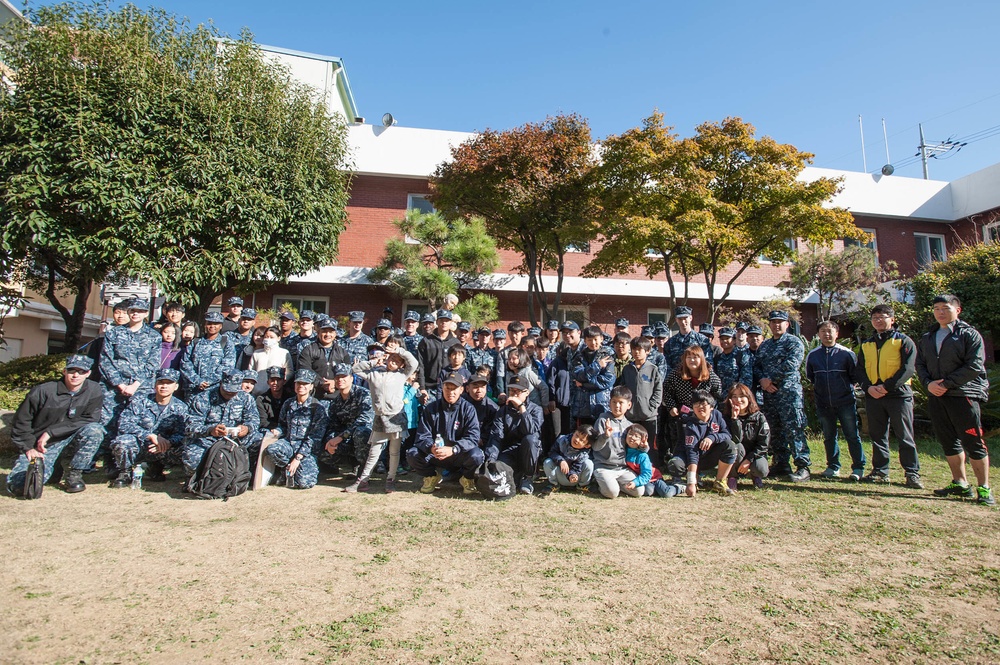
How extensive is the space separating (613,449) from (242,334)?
187 inches

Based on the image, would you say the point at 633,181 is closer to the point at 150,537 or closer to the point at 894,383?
the point at 894,383

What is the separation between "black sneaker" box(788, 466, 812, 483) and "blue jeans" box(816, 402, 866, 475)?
355mm

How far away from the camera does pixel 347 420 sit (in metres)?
6.14

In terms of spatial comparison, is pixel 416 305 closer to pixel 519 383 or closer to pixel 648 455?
pixel 519 383

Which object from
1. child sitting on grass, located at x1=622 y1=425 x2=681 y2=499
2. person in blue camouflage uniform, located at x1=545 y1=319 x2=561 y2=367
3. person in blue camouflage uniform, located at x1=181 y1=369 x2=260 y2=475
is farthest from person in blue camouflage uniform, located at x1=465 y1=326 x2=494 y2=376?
person in blue camouflage uniform, located at x1=181 y1=369 x2=260 y2=475

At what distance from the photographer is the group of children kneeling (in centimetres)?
543

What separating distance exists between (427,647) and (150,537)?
2.63m

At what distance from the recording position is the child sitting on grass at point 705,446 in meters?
5.50

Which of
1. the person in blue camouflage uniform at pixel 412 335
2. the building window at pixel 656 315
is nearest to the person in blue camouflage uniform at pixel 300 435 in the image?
the person in blue camouflage uniform at pixel 412 335

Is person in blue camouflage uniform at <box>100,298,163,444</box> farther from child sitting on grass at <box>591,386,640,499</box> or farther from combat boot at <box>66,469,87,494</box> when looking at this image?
child sitting on grass at <box>591,386,640,499</box>

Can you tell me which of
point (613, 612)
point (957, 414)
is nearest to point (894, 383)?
point (957, 414)

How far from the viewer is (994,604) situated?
3.05 meters

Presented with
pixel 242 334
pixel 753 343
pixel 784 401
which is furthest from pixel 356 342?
pixel 784 401

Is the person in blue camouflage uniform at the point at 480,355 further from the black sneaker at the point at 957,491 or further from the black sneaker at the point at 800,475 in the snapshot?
the black sneaker at the point at 957,491
